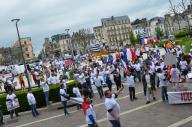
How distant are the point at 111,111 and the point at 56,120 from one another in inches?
372

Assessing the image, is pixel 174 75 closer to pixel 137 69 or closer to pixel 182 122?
pixel 182 122

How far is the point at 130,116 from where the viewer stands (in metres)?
19.9

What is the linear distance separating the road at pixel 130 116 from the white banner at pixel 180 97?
30cm

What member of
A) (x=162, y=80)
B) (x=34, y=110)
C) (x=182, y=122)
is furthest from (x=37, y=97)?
(x=182, y=122)

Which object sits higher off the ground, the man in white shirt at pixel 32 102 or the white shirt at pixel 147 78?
the white shirt at pixel 147 78

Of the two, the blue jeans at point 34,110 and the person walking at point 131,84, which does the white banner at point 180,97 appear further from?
the blue jeans at point 34,110

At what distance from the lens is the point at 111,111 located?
13.4 m

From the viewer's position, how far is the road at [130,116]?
17.5 meters

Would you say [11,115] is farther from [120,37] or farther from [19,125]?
[120,37]

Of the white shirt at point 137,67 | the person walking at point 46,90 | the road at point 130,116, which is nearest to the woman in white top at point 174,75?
the road at point 130,116

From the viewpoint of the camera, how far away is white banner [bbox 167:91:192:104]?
19812mm

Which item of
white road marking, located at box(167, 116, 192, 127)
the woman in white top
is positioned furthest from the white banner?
white road marking, located at box(167, 116, 192, 127)

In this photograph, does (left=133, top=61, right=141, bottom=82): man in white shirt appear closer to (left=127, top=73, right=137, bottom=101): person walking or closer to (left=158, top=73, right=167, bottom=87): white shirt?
(left=127, top=73, right=137, bottom=101): person walking

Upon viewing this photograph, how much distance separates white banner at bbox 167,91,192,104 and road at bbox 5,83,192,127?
11.7 inches
